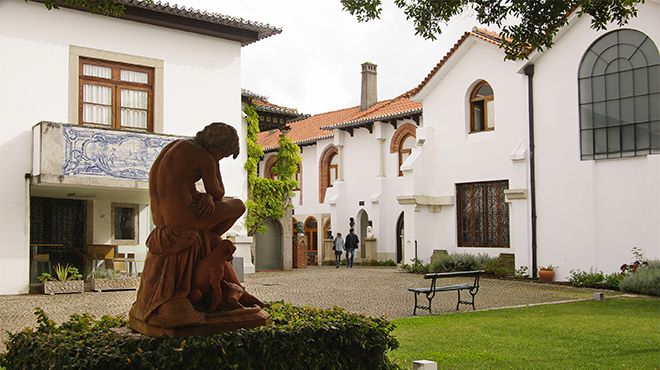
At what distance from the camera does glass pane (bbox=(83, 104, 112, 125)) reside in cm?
1778

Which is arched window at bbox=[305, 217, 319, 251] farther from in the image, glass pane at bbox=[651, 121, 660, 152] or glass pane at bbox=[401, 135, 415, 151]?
glass pane at bbox=[651, 121, 660, 152]

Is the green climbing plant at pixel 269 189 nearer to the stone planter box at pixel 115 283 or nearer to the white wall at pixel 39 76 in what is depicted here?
the white wall at pixel 39 76

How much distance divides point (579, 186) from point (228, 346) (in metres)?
16.8

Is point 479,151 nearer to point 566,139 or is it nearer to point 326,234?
point 566,139

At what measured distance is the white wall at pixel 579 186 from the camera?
18922mm

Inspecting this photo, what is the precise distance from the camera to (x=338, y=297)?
1588 centimetres

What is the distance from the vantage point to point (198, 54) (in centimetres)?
1994

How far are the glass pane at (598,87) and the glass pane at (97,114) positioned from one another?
13389 millimetres

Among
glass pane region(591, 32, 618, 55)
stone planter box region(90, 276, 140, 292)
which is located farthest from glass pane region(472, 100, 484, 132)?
stone planter box region(90, 276, 140, 292)

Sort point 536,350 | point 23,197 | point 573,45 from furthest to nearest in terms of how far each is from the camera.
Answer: point 573,45
point 23,197
point 536,350

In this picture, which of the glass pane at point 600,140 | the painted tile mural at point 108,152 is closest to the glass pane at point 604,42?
the glass pane at point 600,140

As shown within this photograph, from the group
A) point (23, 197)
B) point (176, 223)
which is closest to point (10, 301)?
point (23, 197)

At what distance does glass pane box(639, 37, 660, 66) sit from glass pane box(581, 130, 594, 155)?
98.6 inches

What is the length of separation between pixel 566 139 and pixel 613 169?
1791mm
